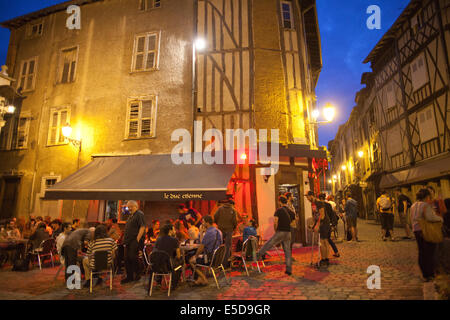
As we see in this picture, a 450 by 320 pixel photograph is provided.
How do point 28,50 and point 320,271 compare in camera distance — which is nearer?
point 320,271

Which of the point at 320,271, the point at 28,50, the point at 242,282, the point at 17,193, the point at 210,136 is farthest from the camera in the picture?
the point at 28,50

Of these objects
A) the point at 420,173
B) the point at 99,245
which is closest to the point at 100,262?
the point at 99,245

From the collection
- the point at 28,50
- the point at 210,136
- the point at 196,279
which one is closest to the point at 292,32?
the point at 210,136

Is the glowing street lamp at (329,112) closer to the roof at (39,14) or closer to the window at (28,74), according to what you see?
the roof at (39,14)

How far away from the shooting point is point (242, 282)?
16.5 ft

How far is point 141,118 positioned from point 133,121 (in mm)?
356

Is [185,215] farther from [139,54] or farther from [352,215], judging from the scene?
[139,54]

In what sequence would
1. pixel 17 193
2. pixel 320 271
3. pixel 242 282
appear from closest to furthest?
pixel 242 282, pixel 320 271, pixel 17 193

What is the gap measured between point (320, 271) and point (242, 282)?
165cm

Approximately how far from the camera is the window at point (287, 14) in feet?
35.2

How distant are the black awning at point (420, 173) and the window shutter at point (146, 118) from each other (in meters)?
11.7

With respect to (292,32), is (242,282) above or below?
below

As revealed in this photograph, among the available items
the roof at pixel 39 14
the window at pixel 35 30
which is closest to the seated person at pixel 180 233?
the roof at pixel 39 14
